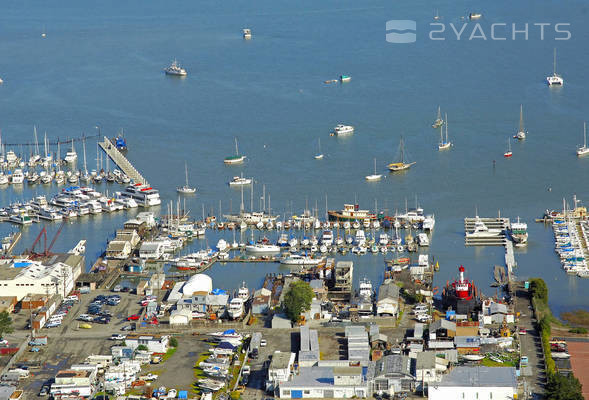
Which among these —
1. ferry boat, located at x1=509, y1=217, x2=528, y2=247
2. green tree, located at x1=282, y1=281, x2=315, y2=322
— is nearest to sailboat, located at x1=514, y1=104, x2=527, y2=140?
ferry boat, located at x1=509, y1=217, x2=528, y2=247

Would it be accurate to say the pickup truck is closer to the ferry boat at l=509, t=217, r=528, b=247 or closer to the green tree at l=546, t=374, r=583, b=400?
the green tree at l=546, t=374, r=583, b=400

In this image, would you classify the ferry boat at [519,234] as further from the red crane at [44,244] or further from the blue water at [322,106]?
the red crane at [44,244]

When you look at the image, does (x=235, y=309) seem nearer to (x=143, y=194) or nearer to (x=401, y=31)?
(x=143, y=194)

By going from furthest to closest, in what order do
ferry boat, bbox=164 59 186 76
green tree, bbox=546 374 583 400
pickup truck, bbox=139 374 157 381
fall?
ferry boat, bbox=164 59 186 76
pickup truck, bbox=139 374 157 381
green tree, bbox=546 374 583 400

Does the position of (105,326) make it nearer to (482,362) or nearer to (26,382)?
(26,382)

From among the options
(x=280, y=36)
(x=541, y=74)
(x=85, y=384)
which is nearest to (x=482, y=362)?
(x=85, y=384)

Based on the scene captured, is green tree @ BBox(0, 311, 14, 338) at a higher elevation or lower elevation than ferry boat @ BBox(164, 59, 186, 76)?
lower
